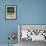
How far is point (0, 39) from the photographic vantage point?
4938mm

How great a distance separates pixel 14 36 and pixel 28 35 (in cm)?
51

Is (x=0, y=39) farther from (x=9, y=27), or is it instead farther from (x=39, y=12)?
(x=39, y=12)

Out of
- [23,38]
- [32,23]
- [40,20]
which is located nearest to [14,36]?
[23,38]

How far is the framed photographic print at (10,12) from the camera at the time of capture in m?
4.93

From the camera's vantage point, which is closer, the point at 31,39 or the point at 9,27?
the point at 31,39

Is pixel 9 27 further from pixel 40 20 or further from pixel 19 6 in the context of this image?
pixel 40 20

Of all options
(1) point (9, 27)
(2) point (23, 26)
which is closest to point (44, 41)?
(2) point (23, 26)

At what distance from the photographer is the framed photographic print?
4.93 meters

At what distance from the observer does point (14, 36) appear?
482 centimetres

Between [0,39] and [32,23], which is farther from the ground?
[32,23]

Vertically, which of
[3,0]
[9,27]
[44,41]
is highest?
[3,0]

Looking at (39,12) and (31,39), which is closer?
(31,39)

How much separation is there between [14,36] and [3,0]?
1.36m

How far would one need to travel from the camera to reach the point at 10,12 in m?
4.95
